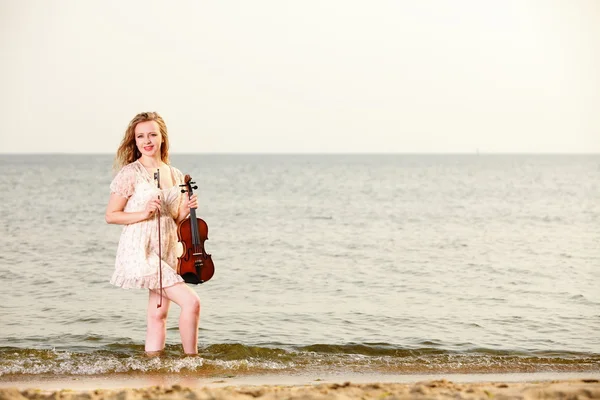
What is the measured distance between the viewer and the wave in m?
7.01

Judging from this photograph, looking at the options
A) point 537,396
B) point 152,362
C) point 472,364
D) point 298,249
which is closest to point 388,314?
point 472,364

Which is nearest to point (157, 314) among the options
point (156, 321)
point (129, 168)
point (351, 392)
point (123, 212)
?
point (156, 321)

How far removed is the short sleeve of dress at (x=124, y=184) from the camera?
6352mm

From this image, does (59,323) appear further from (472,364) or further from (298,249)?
(298,249)

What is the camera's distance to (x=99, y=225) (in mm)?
19359

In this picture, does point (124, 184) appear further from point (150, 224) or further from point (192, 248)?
point (192, 248)

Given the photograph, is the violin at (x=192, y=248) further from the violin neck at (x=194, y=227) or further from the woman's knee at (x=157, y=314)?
the woman's knee at (x=157, y=314)

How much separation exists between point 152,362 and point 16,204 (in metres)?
20.4

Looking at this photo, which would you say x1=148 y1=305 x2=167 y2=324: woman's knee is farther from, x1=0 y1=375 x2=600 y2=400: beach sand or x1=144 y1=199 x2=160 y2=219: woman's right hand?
x1=0 y1=375 x2=600 y2=400: beach sand
